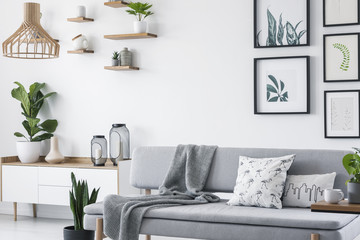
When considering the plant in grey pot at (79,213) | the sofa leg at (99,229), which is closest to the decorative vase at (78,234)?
the plant in grey pot at (79,213)

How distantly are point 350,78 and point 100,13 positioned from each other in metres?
2.48

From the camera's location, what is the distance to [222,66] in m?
5.13

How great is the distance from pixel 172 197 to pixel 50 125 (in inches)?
90.4

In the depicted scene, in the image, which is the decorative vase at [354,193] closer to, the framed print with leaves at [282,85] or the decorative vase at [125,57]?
the framed print with leaves at [282,85]

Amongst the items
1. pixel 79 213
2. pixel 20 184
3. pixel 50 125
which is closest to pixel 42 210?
pixel 20 184

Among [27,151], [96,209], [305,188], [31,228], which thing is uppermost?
[27,151]

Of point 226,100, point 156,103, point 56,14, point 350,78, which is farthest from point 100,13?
point 350,78

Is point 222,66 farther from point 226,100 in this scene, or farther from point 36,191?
point 36,191

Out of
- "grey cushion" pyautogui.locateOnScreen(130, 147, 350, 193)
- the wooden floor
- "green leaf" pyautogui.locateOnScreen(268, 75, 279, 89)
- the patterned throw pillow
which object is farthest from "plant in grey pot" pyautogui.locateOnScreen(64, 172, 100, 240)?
"green leaf" pyautogui.locateOnScreen(268, 75, 279, 89)

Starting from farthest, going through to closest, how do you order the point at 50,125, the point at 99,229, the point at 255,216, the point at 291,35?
the point at 50,125 → the point at 291,35 → the point at 99,229 → the point at 255,216

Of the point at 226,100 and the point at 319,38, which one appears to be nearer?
the point at 319,38

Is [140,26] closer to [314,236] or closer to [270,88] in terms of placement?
[270,88]

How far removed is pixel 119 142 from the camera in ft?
17.5

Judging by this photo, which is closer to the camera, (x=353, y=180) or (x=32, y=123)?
(x=353, y=180)
